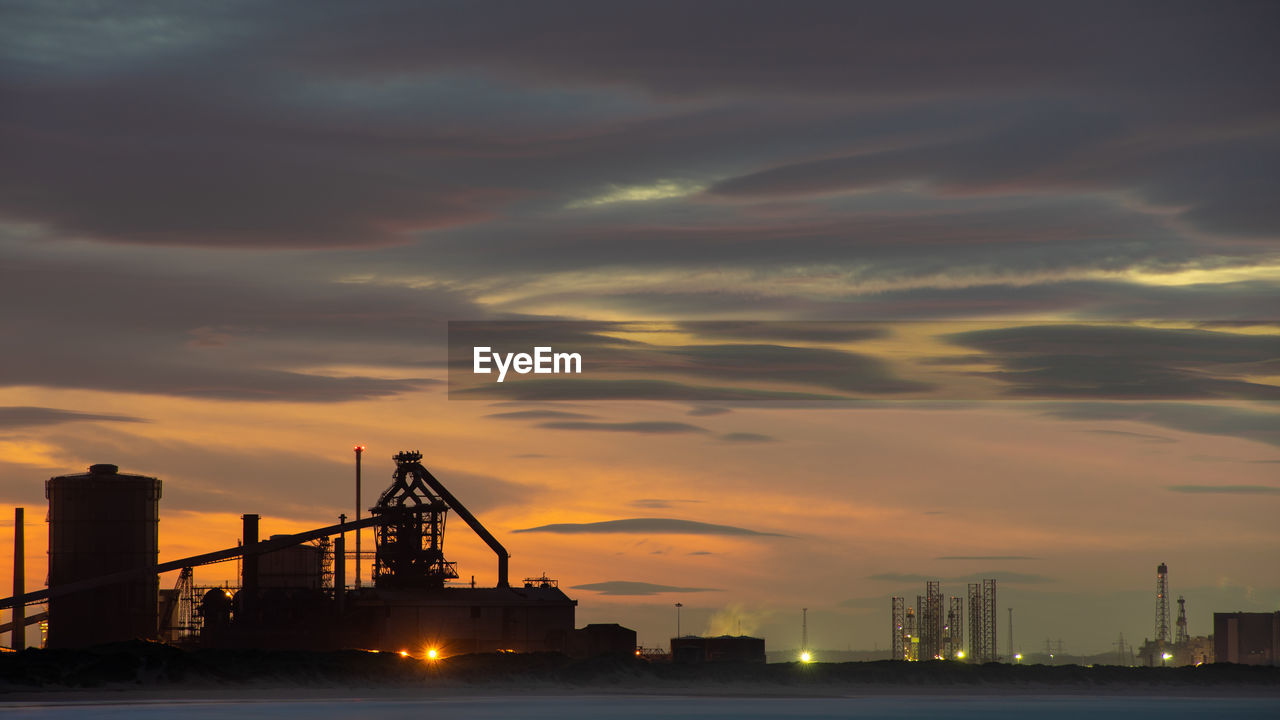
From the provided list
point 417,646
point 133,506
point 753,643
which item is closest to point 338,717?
point 417,646

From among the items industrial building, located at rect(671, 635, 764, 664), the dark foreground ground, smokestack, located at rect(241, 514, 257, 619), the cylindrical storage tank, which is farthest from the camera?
industrial building, located at rect(671, 635, 764, 664)

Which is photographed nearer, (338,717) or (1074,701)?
(338,717)

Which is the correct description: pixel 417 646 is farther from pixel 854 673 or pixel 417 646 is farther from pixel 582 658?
pixel 854 673

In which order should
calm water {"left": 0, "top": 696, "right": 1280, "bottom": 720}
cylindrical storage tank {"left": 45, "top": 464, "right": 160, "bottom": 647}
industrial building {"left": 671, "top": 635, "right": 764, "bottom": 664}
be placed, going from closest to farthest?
1. calm water {"left": 0, "top": 696, "right": 1280, "bottom": 720}
2. cylindrical storage tank {"left": 45, "top": 464, "right": 160, "bottom": 647}
3. industrial building {"left": 671, "top": 635, "right": 764, "bottom": 664}

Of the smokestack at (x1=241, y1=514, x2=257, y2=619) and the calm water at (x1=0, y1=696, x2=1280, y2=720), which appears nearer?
the calm water at (x1=0, y1=696, x2=1280, y2=720)

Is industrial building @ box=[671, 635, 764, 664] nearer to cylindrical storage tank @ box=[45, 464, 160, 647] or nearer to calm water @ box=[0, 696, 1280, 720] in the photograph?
calm water @ box=[0, 696, 1280, 720]

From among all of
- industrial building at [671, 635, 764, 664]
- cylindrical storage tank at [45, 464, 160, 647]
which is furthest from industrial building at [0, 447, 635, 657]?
industrial building at [671, 635, 764, 664]
